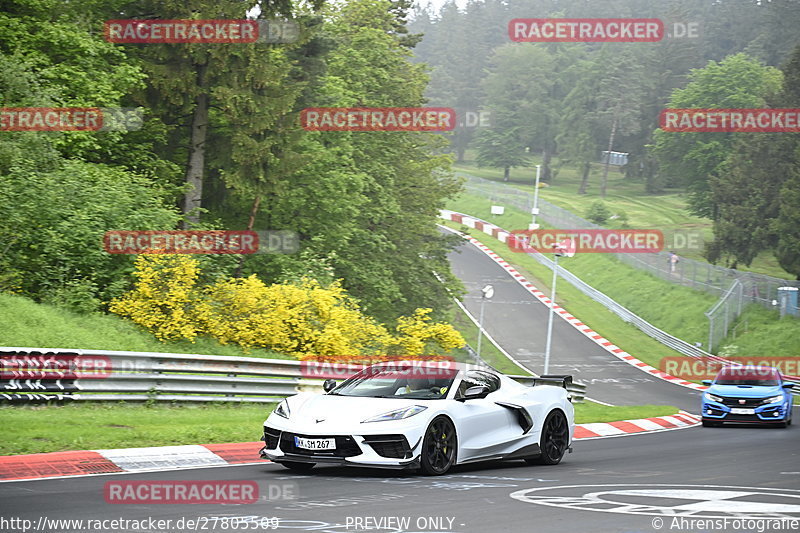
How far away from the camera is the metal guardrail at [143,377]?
15.0 meters

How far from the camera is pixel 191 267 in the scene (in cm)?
2273

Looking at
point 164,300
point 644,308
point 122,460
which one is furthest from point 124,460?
point 644,308

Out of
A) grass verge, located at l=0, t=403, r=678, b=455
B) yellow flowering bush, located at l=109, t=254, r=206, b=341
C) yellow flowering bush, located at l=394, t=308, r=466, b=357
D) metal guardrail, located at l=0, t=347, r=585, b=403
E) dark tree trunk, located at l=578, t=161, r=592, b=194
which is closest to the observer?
grass verge, located at l=0, t=403, r=678, b=455

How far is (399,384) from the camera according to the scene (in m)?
12.1

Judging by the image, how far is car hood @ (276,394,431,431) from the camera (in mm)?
10992

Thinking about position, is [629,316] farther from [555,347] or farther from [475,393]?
[475,393]

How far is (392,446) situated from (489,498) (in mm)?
1601

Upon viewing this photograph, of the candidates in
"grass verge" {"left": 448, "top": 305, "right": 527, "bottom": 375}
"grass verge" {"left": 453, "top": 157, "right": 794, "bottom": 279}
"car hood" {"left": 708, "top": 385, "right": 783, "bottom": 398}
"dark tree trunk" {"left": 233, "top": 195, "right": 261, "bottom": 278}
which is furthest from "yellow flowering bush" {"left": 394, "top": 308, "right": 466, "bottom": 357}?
"grass verge" {"left": 453, "top": 157, "right": 794, "bottom": 279}

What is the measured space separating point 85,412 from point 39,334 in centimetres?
324

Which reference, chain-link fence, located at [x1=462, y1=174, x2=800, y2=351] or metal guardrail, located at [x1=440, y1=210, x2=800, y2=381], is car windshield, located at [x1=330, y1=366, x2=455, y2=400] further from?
chain-link fence, located at [x1=462, y1=174, x2=800, y2=351]

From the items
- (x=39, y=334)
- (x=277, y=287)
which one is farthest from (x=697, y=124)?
(x=39, y=334)

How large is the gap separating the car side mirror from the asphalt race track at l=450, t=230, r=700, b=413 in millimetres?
25415

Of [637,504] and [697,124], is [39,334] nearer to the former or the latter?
[637,504]

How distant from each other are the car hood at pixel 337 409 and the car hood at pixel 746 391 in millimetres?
13829
